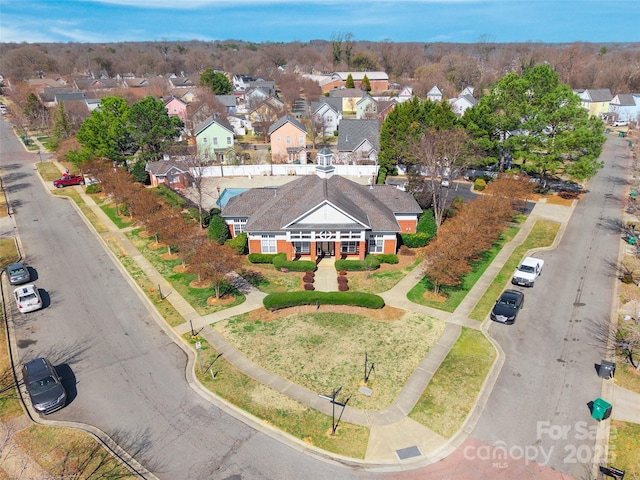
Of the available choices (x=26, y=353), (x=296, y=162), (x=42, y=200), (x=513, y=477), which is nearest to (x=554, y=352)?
(x=513, y=477)

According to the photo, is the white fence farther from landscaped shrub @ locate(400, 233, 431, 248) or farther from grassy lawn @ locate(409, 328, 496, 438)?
grassy lawn @ locate(409, 328, 496, 438)

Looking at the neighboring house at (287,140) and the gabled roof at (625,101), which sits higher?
the gabled roof at (625,101)

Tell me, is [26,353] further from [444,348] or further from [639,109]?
[639,109]

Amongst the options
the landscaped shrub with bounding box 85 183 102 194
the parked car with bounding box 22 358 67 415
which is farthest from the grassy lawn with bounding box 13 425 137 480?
the landscaped shrub with bounding box 85 183 102 194

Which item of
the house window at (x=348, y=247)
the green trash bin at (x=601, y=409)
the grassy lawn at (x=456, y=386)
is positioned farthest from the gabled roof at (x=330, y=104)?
the green trash bin at (x=601, y=409)

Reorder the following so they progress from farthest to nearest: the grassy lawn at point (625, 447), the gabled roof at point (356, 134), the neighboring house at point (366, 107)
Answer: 1. the neighboring house at point (366, 107)
2. the gabled roof at point (356, 134)
3. the grassy lawn at point (625, 447)

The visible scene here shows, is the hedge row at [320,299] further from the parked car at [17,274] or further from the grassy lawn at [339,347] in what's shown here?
the parked car at [17,274]
